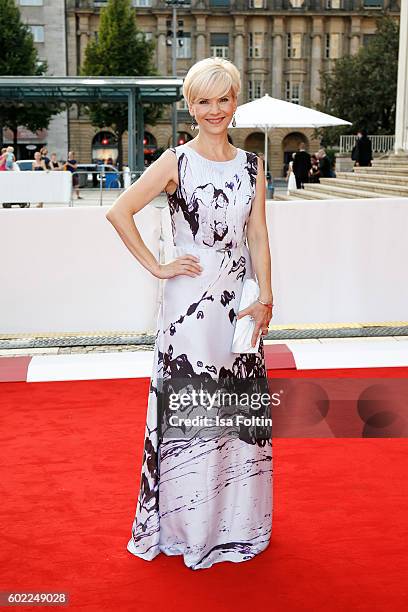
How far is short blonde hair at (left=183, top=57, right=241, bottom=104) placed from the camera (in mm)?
2986

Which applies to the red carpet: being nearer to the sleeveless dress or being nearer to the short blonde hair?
the sleeveless dress

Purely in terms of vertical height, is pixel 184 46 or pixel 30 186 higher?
pixel 184 46

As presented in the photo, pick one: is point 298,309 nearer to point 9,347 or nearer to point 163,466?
point 9,347

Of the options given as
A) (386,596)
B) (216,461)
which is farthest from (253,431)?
(386,596)

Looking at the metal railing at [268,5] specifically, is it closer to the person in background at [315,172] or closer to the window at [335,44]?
the window at [335,44]

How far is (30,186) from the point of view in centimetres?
1766

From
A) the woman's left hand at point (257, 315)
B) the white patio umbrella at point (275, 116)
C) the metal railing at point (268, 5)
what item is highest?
the metal railing at point (268, 5)

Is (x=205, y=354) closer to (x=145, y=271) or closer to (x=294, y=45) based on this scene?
(x=145, y=271)

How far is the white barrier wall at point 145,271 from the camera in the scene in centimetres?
722

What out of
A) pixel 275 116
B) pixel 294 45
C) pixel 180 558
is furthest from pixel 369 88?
pixel 180 558

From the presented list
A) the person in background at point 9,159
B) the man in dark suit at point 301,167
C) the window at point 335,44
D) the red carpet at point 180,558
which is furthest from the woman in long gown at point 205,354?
the window at point 335,44

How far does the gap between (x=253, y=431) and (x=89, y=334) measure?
4.28 meters

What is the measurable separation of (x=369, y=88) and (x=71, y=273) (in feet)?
159

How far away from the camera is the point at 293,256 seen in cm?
745
